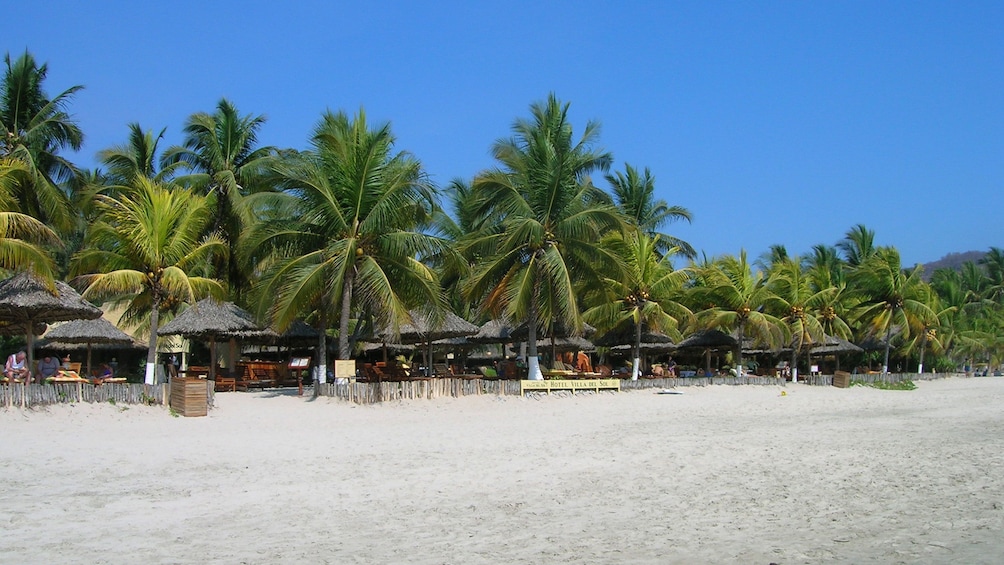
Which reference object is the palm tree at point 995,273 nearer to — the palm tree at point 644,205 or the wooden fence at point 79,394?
the palm tree at point 644,205

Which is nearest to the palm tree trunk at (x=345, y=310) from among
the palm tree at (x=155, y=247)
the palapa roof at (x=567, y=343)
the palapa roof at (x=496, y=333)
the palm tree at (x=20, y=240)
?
the palm tree at (x=155, y=247)

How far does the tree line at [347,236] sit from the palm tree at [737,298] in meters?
0.08

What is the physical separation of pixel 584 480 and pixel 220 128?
2214cm

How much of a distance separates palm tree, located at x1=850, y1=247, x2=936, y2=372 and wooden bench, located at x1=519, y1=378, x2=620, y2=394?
20.9 m

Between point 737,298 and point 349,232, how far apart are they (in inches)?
Result: 588

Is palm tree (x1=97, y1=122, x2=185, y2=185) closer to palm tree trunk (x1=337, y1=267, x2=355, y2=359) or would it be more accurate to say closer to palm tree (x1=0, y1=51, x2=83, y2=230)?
palm tree (x1=0, y1=51, x2=83, y2=230)

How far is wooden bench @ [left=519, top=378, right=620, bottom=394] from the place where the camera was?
20.0 m

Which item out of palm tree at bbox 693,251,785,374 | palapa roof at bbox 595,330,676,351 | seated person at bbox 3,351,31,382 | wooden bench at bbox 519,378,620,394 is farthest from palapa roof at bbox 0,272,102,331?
palm tree at bbox 693,251,785,374

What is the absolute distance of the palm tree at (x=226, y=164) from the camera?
26859 millimetres

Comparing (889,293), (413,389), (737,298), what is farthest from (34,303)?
(889,293)

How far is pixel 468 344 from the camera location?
28359 mm

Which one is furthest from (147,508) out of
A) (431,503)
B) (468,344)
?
(468,344)

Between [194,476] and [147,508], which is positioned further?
[194,476]

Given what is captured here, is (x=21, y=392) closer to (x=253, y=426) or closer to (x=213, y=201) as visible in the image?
(x=253, y=426)
